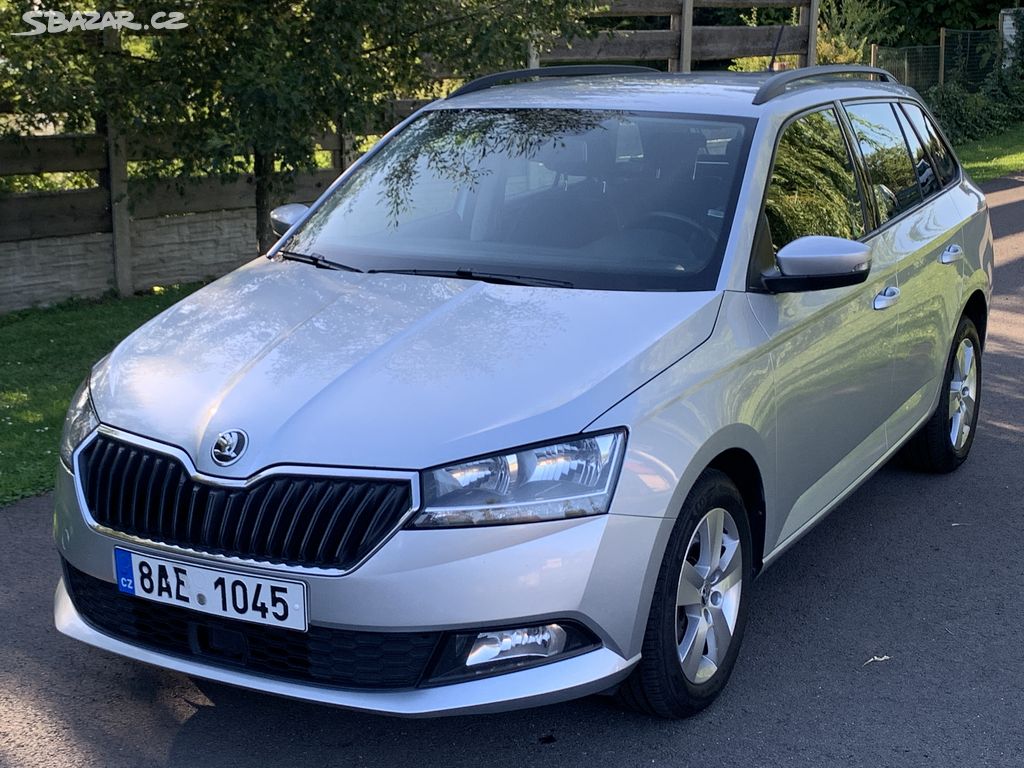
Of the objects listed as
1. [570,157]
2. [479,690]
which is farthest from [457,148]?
[479,690]

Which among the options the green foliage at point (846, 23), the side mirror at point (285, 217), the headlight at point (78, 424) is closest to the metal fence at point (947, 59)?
the green foliage at point (846, 23)

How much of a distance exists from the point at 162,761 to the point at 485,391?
1341 millimetres

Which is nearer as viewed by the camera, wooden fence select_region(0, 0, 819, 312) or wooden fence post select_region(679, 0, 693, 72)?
wooden fence select_region(0, 0, 819, 312)

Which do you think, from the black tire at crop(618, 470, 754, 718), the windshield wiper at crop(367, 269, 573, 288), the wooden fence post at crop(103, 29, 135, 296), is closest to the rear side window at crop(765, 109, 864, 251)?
the windshield wiper at crop(367, 269, 573, 288)

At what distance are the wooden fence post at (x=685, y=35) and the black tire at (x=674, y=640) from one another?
1272 cm

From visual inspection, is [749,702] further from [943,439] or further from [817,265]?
[943,439]

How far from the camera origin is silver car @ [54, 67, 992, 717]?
3.14 meters

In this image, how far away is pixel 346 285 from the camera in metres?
4.16

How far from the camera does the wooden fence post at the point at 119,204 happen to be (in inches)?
376

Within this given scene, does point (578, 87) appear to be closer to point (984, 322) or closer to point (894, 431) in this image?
point (894, 431)

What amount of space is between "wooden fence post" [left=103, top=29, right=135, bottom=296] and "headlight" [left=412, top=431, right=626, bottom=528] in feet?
22.7

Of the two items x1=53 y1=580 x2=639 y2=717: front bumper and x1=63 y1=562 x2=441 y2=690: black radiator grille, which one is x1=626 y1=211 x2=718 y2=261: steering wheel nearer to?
x1=53 y1=580 x2=639 y2=717: front bumper

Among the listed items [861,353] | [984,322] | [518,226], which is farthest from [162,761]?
[984,322]

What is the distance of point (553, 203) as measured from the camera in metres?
4.43
